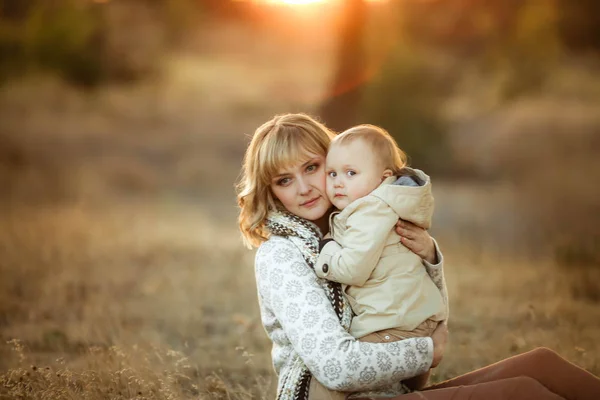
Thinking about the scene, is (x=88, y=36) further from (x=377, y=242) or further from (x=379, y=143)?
(x=377, y=242)

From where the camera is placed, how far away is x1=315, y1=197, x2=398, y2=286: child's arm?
9.13 feet

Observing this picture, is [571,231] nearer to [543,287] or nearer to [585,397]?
[543,287]

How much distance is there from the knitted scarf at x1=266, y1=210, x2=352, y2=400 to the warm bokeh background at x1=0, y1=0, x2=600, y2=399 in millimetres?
1242

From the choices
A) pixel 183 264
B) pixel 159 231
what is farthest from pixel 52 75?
pixel 183 264

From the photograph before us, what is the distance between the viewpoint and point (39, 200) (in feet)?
46.3

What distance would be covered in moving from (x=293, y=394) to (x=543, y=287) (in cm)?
541

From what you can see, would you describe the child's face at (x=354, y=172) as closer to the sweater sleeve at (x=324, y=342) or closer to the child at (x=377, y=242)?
the child at (x=377, y=242)

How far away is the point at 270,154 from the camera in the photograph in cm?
315

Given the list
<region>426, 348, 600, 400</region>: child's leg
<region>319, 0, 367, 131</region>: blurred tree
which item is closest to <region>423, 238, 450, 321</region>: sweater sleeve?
<region>426, 348, 600, 400</region>: child's leg

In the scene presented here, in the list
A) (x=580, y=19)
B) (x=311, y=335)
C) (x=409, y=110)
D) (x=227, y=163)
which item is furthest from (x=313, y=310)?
(x=227, y=163)

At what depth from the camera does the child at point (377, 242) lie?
2.83 metres

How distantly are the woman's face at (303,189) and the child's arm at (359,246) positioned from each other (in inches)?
11.0

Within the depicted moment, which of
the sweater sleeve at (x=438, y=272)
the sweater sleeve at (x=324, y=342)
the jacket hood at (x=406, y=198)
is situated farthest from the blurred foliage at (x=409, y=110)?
the sweater sleeve at (x=324, y=342)

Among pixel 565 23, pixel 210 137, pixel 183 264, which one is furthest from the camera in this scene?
pixel 210 137
